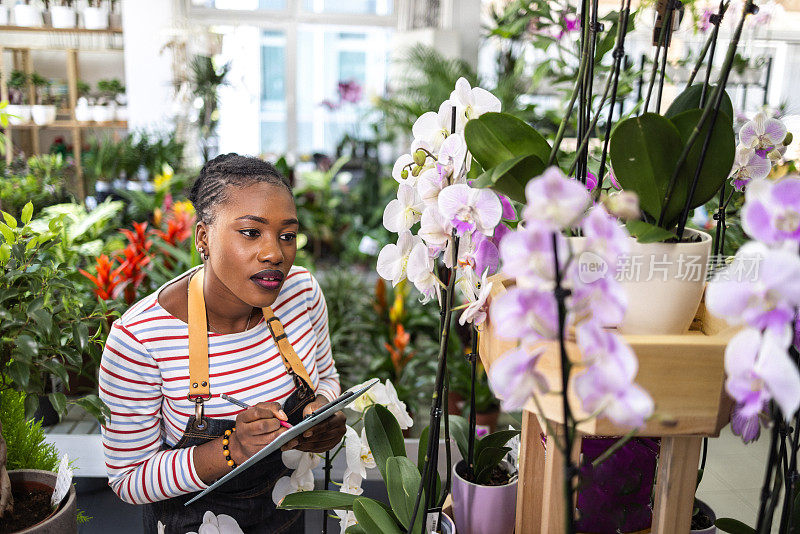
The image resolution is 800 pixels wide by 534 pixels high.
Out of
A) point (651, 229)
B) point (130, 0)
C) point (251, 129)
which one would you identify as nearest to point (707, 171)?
point (651, 229)

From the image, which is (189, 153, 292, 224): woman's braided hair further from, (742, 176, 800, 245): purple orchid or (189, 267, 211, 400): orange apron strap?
(742, 176, 800, 245): purple orchid

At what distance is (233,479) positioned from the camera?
3.34ft

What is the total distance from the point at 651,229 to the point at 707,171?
9 centimetres

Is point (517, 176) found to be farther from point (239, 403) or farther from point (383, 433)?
point (239, 403)

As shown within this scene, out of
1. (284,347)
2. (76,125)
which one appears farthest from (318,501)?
(76,125)

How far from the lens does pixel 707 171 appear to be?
55cm

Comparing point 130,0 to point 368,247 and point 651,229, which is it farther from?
point 651,229

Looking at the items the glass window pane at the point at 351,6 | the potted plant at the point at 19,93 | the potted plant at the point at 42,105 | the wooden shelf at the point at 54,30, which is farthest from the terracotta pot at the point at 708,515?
the glass window pane at the point at 351,6

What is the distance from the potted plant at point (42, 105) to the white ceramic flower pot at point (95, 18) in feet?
1.97

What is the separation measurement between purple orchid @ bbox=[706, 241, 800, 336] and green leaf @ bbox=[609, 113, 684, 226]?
193mm

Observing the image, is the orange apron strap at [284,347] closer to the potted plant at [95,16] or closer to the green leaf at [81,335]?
the green leaf at [81,335]

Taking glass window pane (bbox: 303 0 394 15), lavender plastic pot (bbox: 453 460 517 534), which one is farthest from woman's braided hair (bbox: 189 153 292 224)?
glass window pane (bbox: 303 0 394 15)

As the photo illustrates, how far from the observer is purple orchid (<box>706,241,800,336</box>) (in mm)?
335

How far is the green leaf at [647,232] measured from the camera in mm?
508
